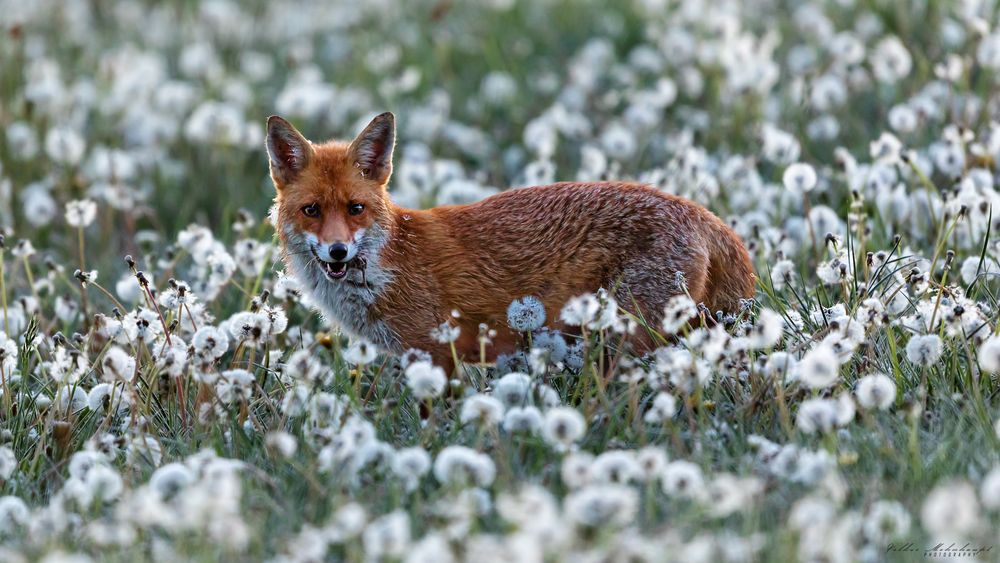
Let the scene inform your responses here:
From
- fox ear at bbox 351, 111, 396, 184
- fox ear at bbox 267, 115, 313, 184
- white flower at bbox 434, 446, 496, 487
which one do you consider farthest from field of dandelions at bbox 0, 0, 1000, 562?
fox ear at bbox 351, 111, 396, 184

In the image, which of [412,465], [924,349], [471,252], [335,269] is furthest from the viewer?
[471,252]

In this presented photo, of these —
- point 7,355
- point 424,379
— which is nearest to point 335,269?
point 424,379

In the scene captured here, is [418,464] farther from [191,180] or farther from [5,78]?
[5,78]

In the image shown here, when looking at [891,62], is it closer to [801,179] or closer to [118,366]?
[801,179]

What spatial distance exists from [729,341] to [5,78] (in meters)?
8.11

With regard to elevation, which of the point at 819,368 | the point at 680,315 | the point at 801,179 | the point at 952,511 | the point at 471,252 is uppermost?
the point at 801,179

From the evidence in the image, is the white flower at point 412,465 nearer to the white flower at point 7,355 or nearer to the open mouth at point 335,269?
the open mouth at point 335,269

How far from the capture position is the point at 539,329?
20.0 ft

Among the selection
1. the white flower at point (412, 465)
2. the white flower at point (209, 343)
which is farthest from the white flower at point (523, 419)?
the white flower at point (209, 343)

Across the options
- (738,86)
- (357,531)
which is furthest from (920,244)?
(357,531)

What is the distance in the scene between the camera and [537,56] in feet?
40.3

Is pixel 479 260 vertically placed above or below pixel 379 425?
above

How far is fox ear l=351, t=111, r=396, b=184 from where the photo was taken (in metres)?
6.25

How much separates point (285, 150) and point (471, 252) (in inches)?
42.8
